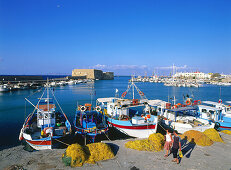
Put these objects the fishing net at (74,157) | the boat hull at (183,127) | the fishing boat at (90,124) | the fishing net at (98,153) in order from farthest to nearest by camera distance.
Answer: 1. the boat hull at (183,127)
2. the fishing boat at (90,124)
3. the fishing net at (98,153)
4. the fishing net at (74,157)

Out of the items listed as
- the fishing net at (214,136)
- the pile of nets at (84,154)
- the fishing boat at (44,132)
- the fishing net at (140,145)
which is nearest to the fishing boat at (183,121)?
the fishing net at (214,136)

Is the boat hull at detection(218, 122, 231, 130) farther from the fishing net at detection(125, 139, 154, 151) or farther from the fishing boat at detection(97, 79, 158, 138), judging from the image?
the fishing net at detection(125, 139, 154, 151)

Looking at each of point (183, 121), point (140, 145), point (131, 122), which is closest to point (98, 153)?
point (140, 145)

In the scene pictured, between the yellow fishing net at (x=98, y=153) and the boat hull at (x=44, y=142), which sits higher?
the yellow fishing net at (x=98, y=153)

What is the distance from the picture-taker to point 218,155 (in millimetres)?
10039

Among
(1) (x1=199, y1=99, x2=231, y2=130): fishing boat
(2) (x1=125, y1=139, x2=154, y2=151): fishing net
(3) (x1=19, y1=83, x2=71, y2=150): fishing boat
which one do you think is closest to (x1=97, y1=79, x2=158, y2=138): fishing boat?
(2) (x1=125, y1=139, x2=154, y2=151): fishing net

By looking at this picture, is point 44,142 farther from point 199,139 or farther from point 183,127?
point 183,127

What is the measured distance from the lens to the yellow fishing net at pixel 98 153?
9.12 meters

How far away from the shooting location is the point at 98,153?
368 inches

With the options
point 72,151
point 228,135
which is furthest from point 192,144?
point 72,151

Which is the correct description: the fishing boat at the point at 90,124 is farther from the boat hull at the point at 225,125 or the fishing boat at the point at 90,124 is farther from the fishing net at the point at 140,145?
the boat hull at the point at 225,125

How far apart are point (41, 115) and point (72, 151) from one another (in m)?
9.30

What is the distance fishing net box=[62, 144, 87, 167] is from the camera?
28.1 ft

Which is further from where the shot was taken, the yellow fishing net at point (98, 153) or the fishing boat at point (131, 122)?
the fishing boat at point (131, 122)
